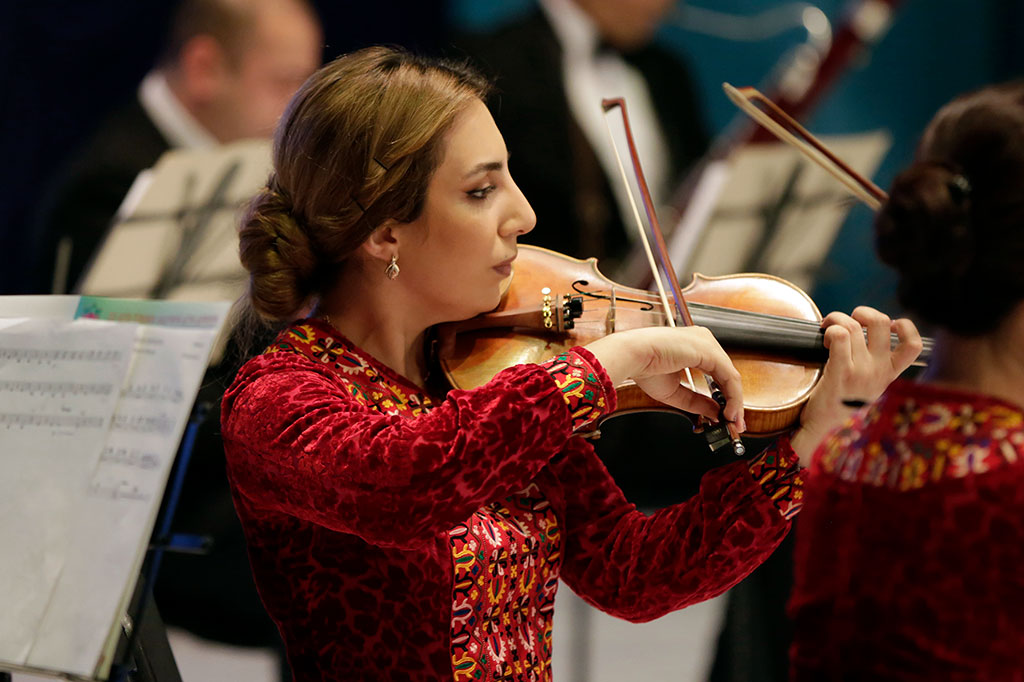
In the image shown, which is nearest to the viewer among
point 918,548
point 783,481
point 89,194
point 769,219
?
point 918,548

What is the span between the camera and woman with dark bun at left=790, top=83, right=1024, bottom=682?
76 centimetres

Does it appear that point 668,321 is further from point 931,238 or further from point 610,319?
point 931,238

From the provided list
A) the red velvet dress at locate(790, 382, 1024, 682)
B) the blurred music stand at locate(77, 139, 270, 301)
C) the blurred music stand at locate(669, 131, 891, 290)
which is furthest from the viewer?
the blurred music stand at locate(669, 131, 891, 290)

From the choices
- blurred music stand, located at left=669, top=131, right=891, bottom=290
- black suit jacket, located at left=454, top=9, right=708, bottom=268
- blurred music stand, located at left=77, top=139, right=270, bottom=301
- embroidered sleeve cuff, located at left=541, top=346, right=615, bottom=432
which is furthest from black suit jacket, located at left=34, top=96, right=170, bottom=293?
embroidered sleeve cuff, located at left=541, top=346, right=615, bottom=432

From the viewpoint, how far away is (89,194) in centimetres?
286

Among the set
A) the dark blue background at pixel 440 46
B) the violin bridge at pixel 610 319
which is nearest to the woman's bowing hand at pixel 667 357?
the violin bridge at pixel 610 319

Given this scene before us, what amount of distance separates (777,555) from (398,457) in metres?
1.44

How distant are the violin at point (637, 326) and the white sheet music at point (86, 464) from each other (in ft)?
1.30

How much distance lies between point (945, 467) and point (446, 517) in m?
0.46

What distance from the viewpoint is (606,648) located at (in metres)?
3.07

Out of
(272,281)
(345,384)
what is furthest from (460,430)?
(272,281)

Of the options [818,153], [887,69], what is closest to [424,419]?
[818,153]

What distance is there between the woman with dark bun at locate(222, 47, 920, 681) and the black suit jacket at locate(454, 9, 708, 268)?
6.99 feet

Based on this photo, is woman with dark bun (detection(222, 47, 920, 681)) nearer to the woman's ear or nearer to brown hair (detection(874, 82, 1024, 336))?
the woman's ear
